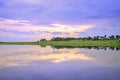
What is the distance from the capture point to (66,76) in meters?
13.4

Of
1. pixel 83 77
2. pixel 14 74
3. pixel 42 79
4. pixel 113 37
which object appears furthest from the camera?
pixel 113 37

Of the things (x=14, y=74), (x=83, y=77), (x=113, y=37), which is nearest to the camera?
(x=83, y=77)

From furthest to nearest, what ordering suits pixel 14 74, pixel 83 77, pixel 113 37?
pixel 113 37, pixel 14 74, pixel 83 77

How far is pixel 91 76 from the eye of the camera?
44.4 ft

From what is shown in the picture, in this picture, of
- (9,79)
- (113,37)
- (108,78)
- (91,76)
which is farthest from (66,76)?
(113,37)

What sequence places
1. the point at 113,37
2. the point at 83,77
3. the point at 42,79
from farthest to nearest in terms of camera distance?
the point at 113,37 < the point at 83,77 < the point at 42,79

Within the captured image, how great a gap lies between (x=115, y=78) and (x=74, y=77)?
7.59 feet

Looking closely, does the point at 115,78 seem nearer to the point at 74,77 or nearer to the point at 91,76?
the point at 91,76

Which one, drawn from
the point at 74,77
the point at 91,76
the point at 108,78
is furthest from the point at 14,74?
the point at 108,78

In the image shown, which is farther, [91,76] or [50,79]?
[91,76]

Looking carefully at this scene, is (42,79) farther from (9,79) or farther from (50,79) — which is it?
(9,79)

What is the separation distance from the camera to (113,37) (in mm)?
80875

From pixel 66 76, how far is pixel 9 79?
3292 millimetres

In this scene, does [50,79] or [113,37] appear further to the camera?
[113,37]
